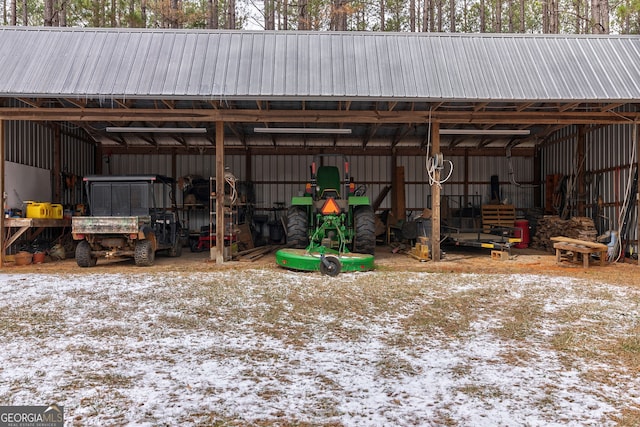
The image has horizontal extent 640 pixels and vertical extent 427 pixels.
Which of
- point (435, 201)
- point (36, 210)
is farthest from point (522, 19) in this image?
point (36, 210)

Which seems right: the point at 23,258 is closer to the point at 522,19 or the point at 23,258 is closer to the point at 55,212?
the point at 55,212

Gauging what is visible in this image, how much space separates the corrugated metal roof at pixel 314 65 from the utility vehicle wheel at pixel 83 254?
3070mm

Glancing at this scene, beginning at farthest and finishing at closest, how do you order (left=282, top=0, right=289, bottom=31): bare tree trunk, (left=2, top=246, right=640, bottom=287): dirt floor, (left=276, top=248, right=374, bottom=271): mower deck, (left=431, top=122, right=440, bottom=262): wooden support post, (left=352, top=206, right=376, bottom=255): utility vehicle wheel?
(left=282, top=0, right=289, bottom=31): bare tree trunk → (left=431, top=122, right=440, bottom=262): wooden support post → (left=352, top=206, right=376, bottom=255): utility vehicle wheel → (left=2, top=246, right=640, bottom=287): dirt floor → (left=276, top=248, right=374, bottom=271): mower deck

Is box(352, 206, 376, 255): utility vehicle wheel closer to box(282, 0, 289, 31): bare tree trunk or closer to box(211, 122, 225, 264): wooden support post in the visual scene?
box(211, 122, 225, 264): wooden support post

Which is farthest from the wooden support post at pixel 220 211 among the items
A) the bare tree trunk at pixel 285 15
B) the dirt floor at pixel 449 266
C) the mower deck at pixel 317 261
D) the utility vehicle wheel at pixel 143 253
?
the bare tree trunk at pixel 285 15

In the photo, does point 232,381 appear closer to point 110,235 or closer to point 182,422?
point 182,422

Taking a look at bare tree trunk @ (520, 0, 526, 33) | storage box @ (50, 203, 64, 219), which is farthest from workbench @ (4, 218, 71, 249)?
bare tree trunk @ (520, 0, 526, 33)

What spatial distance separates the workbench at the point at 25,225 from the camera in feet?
32.3

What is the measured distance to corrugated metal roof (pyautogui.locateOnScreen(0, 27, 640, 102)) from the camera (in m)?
9.23

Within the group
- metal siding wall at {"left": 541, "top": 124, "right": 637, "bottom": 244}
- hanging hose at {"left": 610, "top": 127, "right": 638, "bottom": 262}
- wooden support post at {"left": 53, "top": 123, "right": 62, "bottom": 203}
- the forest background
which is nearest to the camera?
hanging hose at {"left": 610, "top": 127, "right": 638, "bottom": 262}

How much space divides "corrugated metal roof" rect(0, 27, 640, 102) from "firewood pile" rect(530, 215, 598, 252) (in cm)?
369

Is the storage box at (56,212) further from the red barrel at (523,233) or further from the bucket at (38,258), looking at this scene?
the red barrel at (523,233)

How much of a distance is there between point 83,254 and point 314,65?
21.0ft

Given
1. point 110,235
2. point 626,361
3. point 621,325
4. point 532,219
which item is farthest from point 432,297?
point 532,219
